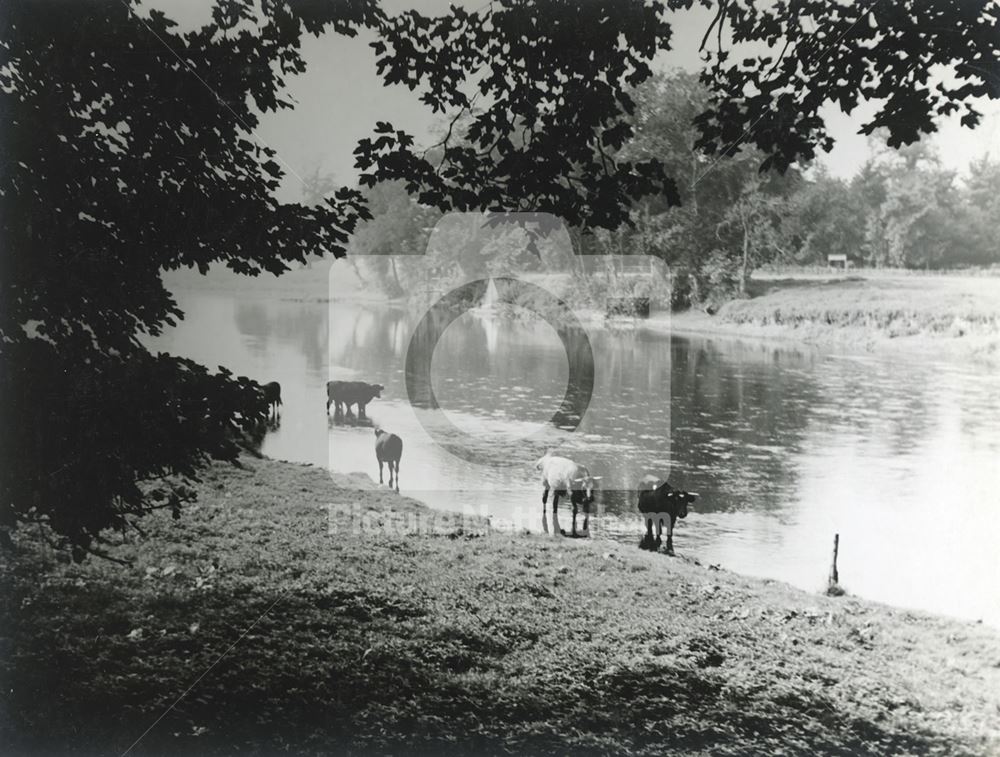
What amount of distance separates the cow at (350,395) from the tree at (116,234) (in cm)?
34

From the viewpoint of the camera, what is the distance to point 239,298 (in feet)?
7.56

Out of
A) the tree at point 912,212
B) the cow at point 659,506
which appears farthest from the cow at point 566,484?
the tree at point 912,212

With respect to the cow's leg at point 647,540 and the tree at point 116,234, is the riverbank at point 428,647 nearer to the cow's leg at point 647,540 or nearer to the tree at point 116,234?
the cow's leg at point 647,540

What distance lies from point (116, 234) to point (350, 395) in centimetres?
90

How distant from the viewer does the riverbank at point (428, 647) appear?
82.0 inches

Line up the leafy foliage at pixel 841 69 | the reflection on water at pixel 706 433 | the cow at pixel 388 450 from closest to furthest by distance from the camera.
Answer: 1. the leafy foliage at pixel 841 69
2. the reflection on water at pixel 706 433
3. the cow at pixel 388 450

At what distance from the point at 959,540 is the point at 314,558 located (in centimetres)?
216

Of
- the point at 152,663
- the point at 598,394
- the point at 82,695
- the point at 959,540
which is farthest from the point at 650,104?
the point at 82,695

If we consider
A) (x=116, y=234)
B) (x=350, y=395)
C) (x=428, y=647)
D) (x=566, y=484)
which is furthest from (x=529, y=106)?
(x=428, y=647)

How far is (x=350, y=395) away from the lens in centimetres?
251

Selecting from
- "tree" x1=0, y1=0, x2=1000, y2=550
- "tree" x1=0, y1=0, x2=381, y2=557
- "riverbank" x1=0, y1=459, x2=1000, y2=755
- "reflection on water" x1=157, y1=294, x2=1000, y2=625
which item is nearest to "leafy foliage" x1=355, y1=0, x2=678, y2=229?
"tree" x1=0, y1=0, x2=1000, y2=550

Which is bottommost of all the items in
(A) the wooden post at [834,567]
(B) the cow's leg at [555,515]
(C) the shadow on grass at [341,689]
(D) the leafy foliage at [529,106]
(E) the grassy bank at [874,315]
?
(C) the shadow on grass at [341,689]

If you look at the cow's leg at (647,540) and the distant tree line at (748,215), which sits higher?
the distant tree line at (748,215)

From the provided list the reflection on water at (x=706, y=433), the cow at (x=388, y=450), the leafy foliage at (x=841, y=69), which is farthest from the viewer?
the cow at (x=388, y=450)
